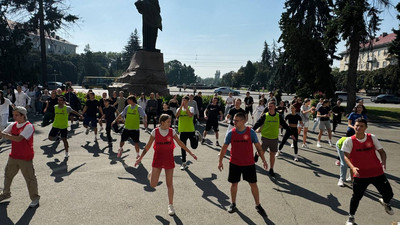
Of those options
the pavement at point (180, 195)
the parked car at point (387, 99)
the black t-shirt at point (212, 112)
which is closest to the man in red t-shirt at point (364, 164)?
the pavement at point (180, 195)

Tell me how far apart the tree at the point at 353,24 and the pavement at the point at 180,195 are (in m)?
14.8

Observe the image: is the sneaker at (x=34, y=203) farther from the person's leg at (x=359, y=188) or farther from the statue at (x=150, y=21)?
the statue at (x=150, y=21)

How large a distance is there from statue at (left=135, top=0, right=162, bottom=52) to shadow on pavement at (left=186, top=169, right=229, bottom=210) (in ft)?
44.9

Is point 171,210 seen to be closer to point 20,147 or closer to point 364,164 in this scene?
point 20,147

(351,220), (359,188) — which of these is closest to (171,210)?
(351,220)

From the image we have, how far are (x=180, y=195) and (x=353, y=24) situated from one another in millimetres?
20158

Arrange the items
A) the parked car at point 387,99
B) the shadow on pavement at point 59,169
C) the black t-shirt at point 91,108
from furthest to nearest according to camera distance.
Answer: the parked car at point 387,99 → the black t-shirt at point 91,108 → the shadow on pavement at point 59,169

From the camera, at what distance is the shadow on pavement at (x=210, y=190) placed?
5.10 m

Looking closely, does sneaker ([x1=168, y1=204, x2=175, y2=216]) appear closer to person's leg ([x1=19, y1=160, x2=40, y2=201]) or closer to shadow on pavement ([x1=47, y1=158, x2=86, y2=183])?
person's leg ([x1=19, y1=160, x2=40, y2=201])

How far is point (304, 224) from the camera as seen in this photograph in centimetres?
434

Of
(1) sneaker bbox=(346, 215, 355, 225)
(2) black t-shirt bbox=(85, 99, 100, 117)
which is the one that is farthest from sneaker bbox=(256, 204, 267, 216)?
(2) black t-shirt bbox=(85, 99, 100, 117)

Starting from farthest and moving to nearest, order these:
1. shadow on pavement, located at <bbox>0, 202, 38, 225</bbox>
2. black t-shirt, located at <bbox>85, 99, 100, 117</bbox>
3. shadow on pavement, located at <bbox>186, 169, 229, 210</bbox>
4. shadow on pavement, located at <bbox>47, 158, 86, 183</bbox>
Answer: black t-shirt, located at <bbox>85, 99, 100, 117</bbox>
shadow on pavement, located at <bbox>47, 158, 86, 183</bbox>
shadow on pavement, located at <bbox>186, 169, 229, 210</bbox>
shadow on pavement, located at <bbox>0, 202, 38, 225</bbox>

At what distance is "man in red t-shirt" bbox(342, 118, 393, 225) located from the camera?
164 inches

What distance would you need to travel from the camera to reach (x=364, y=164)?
13.7ft
